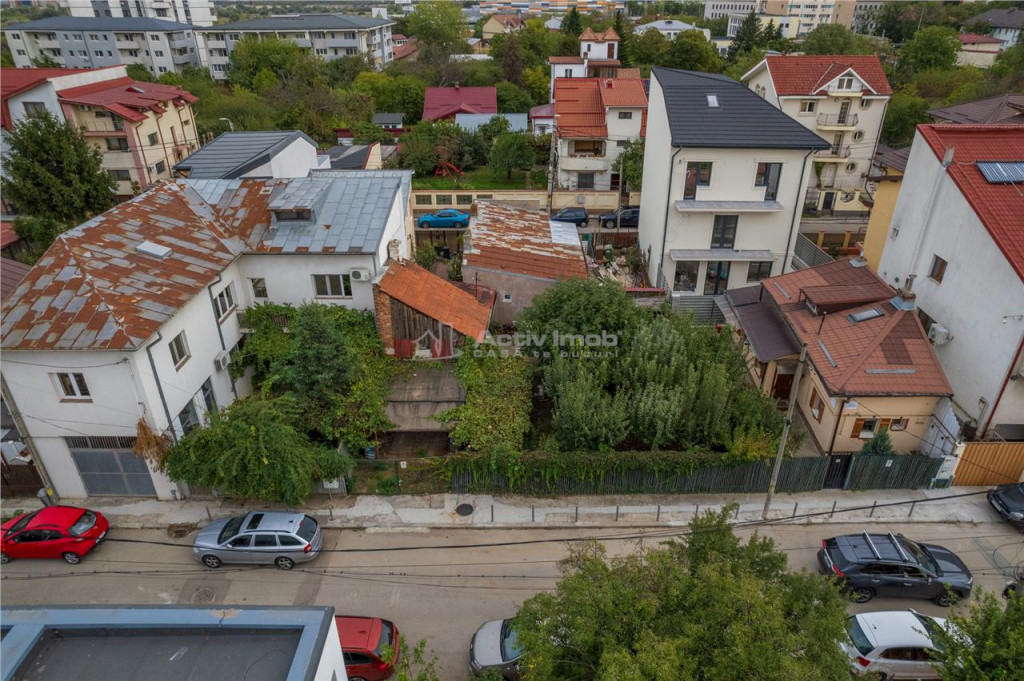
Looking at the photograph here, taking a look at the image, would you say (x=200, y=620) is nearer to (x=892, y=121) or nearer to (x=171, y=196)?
(x=171, y=196)

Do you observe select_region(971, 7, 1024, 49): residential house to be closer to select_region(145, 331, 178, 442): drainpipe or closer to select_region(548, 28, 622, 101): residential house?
select_region(548, 28, 622, 101): residential house

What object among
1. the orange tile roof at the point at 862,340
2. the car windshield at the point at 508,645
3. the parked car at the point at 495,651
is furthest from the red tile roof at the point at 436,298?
the orange tile roof at the point at 862,340

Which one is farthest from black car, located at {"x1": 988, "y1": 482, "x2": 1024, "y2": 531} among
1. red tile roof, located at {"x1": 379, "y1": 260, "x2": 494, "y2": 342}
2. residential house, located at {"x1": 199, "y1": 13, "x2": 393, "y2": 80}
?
residential house, located at {"x1": 199, "y1": 13, "x2": 393, "y2": 80}

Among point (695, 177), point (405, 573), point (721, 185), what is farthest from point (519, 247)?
point (405, 573)

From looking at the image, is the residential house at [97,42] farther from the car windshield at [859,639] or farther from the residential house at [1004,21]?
the residential house at [1004,21]

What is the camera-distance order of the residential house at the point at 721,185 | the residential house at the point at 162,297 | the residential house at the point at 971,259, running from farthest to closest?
the residential house at the point at 721,185, the residential house at the point at 971,259, the residential house at the point at 162,297
